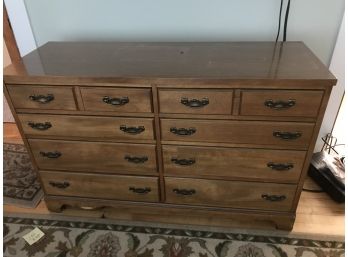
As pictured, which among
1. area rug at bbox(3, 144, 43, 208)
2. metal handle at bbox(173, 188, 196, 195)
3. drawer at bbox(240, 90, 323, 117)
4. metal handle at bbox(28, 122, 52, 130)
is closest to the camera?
drawer at bbox(240, 90, 323, 117)

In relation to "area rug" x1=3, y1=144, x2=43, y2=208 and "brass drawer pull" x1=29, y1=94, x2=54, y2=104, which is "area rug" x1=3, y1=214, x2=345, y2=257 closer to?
"area rug" x1=3, y1=144, x2=43, y2=208

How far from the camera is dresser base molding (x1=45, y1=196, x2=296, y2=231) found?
146 centimetres

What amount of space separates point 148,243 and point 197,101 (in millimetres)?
811

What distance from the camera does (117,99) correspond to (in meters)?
1.19

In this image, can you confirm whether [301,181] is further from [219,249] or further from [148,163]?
[148,163]

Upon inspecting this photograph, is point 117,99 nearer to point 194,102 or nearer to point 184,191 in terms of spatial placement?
point 194,102

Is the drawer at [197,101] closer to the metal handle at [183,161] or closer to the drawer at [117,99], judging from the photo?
the drawer at [117,99]

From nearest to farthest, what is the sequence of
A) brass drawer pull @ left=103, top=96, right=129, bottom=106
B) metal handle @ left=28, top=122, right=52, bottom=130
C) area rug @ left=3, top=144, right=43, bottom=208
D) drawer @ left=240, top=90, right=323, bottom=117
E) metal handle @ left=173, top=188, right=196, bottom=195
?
drawer @ left=240, top=90, right=323, bottom=117 < brass drawer pull @ left=103, top=96, right=129, bottom=106 < metal handle @ left=28, top=122, right=52, bottom=130 < metal handle @ left=173, top=188, right=196, bottom=195 < area rug @ left=3, top=144, right=43, bottom=208

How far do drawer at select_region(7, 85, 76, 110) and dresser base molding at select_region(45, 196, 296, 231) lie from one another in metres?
0.59

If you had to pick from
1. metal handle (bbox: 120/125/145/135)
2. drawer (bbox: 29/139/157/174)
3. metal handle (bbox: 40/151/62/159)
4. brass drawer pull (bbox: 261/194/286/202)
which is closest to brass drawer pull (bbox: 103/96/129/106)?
metal handle (bbox: 120/125/145/135)

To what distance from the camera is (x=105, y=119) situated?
49.5 inches

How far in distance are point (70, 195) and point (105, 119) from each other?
592 mm

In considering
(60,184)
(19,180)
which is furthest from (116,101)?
(19,180)

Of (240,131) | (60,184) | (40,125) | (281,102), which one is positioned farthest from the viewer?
(60,184)
